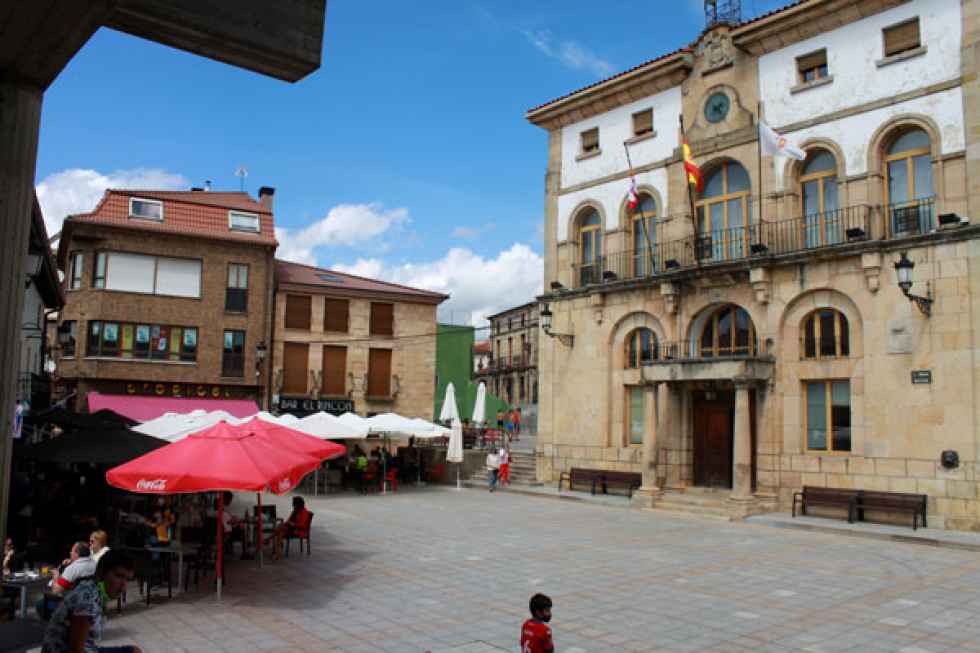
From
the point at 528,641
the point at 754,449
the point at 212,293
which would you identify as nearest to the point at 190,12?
the point at 528,641

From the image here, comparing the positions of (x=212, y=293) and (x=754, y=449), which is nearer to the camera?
(x=754, y=449)

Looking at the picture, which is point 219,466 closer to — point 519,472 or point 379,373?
point 519,472

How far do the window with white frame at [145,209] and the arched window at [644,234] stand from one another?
20001mm

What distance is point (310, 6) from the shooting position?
4.90 meters

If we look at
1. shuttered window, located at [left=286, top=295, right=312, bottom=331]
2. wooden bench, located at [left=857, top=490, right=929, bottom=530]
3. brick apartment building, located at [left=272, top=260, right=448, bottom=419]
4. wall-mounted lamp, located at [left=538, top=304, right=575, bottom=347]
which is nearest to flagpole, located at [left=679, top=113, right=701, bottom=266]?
wall-mounted lamp, located at [left=538, top=304, right=575, bottom=347]

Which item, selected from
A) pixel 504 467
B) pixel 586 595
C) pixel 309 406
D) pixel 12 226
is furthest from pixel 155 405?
pixel 12 226

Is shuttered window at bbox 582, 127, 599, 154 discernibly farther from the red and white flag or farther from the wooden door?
the wooden door

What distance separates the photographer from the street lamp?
16.2 metres

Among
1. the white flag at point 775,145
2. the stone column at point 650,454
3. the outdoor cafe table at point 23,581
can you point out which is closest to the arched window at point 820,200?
the white flag at point 775,145

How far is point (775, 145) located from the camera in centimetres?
1892

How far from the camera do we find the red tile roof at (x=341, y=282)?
35500mm

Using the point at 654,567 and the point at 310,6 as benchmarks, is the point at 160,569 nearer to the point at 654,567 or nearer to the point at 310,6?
the point at 654,567

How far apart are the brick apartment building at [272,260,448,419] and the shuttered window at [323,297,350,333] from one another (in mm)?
46

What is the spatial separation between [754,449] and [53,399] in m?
25.4
